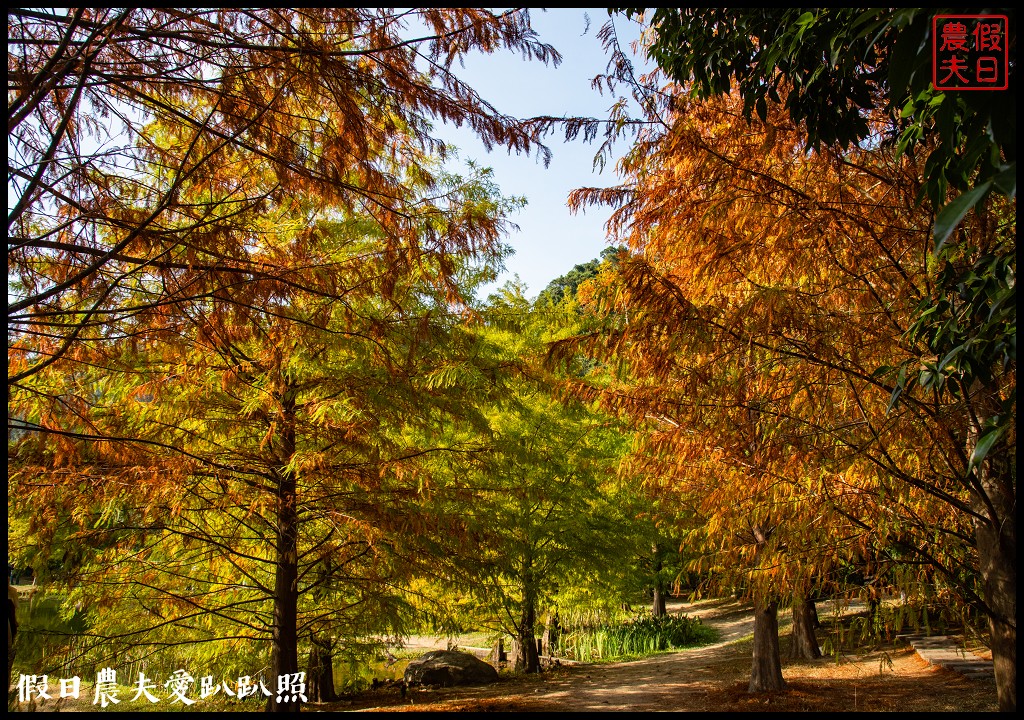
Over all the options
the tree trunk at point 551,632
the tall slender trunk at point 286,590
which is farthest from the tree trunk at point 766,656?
the tree trunk at point 551,632

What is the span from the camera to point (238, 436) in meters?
6.31

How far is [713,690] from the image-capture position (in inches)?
381

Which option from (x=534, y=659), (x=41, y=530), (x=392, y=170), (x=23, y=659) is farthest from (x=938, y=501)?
(x=534, y=659)

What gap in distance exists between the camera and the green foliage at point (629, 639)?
1566cm

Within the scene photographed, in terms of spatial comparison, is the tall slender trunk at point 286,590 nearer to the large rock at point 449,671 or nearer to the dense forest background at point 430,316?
the dense forest background at point 430,316

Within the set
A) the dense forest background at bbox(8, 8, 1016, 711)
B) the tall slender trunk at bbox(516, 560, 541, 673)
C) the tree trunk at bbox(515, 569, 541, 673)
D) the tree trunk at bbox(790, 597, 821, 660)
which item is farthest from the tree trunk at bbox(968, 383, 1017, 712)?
the tree trunk at bbox(790, 597, 821, 660)

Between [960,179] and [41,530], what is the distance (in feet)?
21.8

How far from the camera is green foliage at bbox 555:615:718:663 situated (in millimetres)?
15664

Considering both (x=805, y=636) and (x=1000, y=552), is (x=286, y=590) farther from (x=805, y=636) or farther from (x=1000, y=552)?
(x=805, y=636)

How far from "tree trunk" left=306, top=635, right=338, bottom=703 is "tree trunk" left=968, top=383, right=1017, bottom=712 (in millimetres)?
6754

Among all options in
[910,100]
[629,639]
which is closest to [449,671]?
[629,639]

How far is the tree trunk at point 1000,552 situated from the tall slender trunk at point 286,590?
5.45 m

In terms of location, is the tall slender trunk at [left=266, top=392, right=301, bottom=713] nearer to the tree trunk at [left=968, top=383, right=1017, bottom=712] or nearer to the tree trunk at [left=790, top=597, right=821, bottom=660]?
the tree trunk at [left=968, top=383, right=1017, bottom=712]

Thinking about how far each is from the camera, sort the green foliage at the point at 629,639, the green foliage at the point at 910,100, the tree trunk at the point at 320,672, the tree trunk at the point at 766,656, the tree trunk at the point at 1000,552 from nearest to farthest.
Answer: the green foliage at the point at 910,100 < the tree trunk at the point at 1000,552 < the tree trunk at the point at 320,672 < the tree trunk at the point at 766,656 < the green foliage at the point at 629,639
